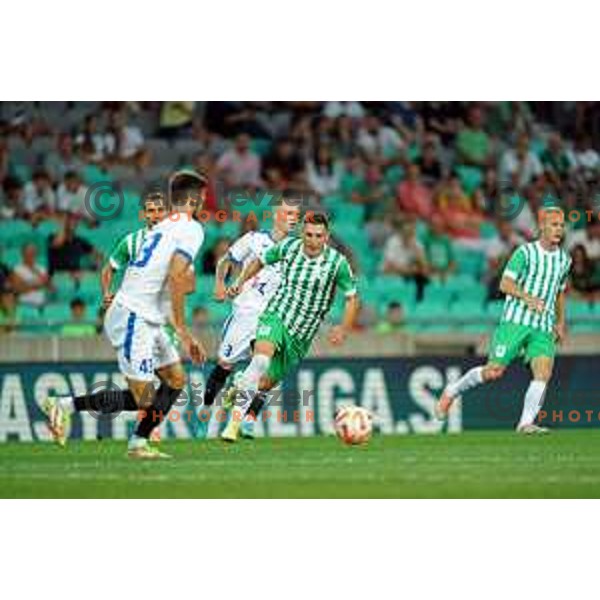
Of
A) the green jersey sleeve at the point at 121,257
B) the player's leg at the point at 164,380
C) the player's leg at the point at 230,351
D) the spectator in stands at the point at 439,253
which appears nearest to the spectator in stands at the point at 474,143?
the spectator in stands at the point at 439,253

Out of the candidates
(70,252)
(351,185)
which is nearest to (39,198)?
(70,252)

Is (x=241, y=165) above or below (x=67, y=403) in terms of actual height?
above

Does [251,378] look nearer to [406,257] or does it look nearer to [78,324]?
[78,324]

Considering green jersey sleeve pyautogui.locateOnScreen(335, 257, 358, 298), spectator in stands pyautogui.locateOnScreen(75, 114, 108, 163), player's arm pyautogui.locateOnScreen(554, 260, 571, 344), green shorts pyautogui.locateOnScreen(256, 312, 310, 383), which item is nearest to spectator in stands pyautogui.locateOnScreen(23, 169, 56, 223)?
spectator in stands pyautogui.locateOnScreen(75, 114, 108, 163)

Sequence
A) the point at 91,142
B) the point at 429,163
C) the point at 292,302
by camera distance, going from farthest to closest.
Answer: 1. the point at 429,163
2. the point at 91,142
3. the point at 292,302

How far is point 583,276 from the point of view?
17.1m

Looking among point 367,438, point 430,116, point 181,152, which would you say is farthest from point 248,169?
point 367,438

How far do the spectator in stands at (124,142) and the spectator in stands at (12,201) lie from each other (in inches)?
32.0

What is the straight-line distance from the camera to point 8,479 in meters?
12.7

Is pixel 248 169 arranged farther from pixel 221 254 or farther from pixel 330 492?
pixel 330 492

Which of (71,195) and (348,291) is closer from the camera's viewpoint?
(348,291)

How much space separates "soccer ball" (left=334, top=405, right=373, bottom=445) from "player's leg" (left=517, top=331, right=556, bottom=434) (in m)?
1.61

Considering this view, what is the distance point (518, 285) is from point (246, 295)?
6.43ft

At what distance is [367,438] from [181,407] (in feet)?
6.21
